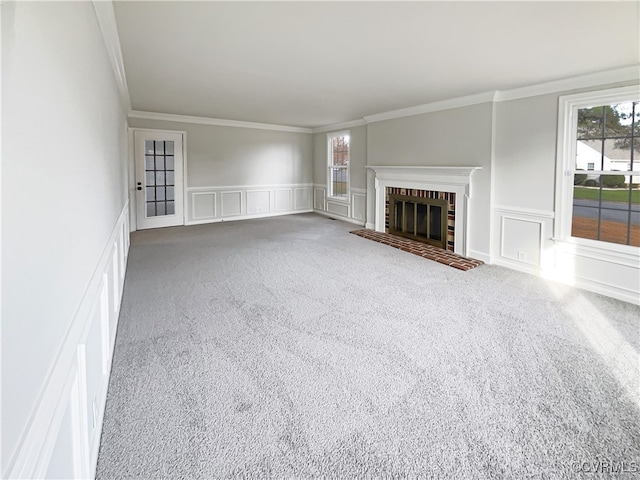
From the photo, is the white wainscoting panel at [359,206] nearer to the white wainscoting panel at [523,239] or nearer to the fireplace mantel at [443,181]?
the fireplace mantel at [443,181]

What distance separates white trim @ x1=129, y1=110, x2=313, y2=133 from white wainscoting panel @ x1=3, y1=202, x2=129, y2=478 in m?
6.08

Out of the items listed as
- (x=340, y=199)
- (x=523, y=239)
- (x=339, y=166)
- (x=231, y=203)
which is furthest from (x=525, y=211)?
(x=231, y=203)

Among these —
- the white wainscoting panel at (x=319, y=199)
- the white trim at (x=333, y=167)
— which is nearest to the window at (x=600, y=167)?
the white trim at (x=333, y=167)

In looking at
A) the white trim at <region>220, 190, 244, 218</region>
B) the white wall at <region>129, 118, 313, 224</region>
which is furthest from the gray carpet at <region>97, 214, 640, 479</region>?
the white trim at <region>220, 190, 244, 218</region>

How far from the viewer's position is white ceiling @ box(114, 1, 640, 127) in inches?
100

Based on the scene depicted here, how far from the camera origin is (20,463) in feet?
2.40

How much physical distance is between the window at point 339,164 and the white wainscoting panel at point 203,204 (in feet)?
9.37

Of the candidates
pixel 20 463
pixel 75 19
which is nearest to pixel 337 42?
pixel 75 19

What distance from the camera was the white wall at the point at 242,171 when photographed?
8.09 meters

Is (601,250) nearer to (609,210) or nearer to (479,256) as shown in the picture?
(609,210)

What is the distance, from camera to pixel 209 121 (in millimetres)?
8023

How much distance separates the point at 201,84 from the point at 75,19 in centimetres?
333

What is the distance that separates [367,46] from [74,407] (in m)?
3.21

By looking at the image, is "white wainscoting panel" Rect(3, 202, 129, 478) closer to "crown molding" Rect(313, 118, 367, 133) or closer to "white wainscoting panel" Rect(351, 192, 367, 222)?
"white wainscoting panel" Rect(351, 192, 367, 222)
